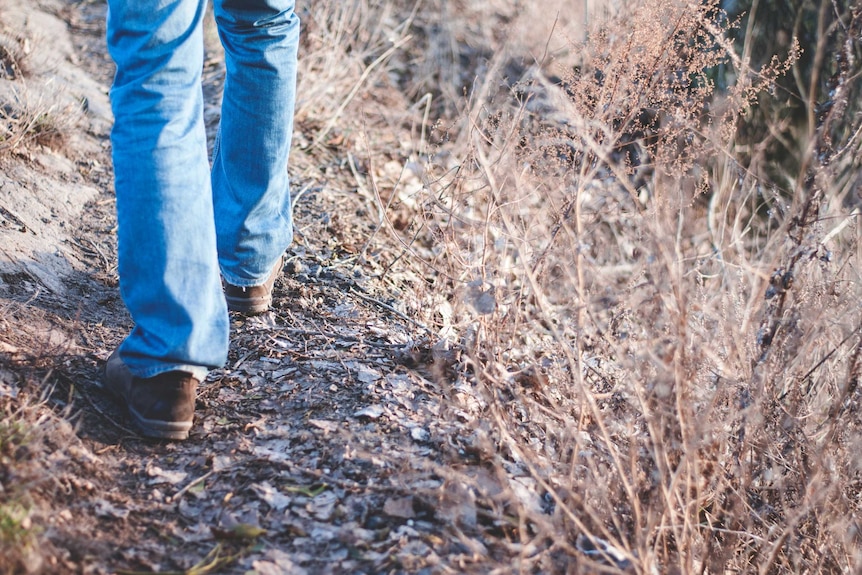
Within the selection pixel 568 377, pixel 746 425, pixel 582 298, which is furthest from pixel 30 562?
pixel 746 425

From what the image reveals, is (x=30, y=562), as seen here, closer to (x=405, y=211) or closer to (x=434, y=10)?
(x=405, y=211)

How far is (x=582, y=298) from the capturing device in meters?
1.76

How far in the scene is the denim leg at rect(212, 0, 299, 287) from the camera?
2.18 meters

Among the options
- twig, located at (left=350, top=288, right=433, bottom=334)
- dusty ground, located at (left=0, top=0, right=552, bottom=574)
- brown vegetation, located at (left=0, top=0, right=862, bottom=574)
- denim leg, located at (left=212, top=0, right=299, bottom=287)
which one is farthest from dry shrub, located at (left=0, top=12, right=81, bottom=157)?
brown vegetation, located at (left=0, top=0, right=862, bottom=574)

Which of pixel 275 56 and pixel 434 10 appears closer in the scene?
pixel 275 56

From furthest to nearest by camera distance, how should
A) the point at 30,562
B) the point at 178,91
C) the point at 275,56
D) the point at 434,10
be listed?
the point at 434,10, the point at 275,56, the point at 178,91, the point at 30,562

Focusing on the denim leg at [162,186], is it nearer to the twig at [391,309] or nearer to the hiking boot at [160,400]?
the hiking boot at [160,400]

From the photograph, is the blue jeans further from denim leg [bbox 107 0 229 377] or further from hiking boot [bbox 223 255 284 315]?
hiking boot [bbox 223 255 284 315]

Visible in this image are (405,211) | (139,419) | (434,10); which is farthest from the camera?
(434,10)

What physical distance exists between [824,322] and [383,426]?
125 cm

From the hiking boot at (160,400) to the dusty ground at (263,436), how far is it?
2.6 inches

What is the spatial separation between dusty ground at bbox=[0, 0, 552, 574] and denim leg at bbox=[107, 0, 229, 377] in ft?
0.84

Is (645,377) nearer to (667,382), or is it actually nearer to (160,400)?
(667,382)

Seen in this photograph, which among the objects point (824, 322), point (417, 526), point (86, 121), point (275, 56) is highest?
point (275, 56)
